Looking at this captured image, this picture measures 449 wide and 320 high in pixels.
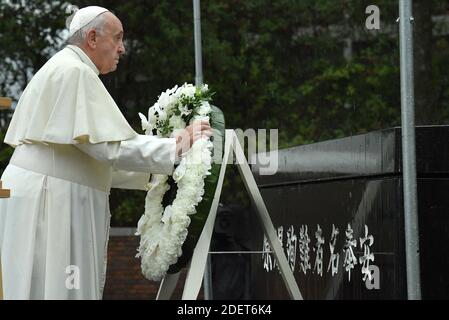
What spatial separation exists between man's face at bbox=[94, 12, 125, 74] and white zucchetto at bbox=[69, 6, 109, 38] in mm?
44

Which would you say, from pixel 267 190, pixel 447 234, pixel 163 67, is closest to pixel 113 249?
pixel 163 67

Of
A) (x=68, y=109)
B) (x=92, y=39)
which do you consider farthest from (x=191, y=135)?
(x=92, y=39)

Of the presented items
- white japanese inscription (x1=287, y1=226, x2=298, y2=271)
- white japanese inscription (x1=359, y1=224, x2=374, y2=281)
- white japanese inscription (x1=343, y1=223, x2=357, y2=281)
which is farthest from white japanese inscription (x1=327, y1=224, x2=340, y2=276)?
white japanese inscription (x1=287, y1=226, x2=298, y2=271)

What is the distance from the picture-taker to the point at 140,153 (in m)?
4.79

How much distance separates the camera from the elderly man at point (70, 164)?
4824 millimetres

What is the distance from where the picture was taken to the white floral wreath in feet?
15.7

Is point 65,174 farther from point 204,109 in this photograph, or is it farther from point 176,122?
point 204,109

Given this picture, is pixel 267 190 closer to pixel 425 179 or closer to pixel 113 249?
pixel 425 179

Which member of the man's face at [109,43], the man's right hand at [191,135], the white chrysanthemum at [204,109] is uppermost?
the man's face at [109,43]

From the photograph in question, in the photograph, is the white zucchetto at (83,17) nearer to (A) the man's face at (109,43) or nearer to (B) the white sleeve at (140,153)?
(A) the man's face at (109,43)

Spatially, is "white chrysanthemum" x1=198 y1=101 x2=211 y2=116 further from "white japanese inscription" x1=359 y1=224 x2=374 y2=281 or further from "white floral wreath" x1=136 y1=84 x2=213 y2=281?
"white japanese inscription" x1=359 y1=224 x2=374 y2=281

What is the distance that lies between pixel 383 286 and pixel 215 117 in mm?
1254

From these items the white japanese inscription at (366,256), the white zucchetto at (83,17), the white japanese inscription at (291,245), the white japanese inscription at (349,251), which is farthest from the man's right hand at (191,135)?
the white japanese inscription at (291,245)

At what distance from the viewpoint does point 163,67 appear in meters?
15.6
